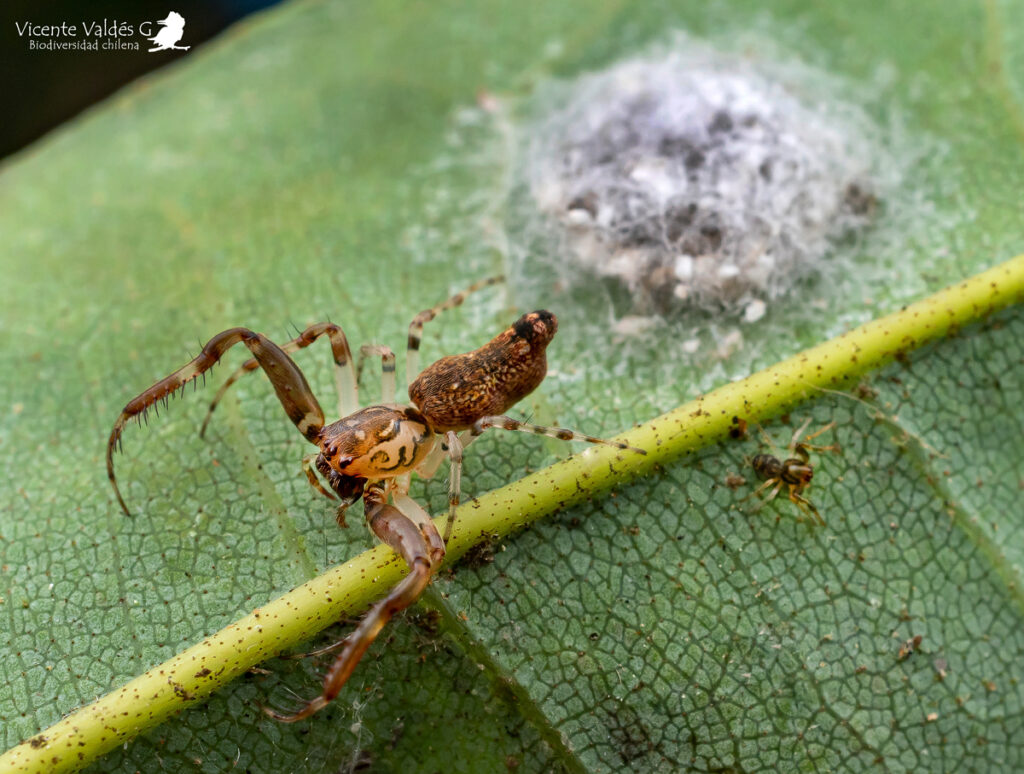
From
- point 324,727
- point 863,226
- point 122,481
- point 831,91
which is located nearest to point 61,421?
point 122,481

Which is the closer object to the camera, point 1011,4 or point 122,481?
point 122,481

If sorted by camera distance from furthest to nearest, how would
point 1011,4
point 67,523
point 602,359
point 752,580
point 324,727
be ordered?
point 1011,4 < point 602,359 < point 67,523 < point 752,580 < point 324,727

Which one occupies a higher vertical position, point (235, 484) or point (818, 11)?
point (818, 11)

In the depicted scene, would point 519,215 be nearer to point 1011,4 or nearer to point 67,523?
point 67,523

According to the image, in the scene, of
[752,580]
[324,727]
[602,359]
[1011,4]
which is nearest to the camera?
[324,727]

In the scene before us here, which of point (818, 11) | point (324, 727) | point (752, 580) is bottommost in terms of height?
point (324, 727)

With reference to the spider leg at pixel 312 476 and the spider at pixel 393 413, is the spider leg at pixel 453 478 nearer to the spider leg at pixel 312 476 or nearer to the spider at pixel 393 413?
the spider at pixel 393 413

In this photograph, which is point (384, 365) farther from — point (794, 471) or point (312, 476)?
point (794, 471)

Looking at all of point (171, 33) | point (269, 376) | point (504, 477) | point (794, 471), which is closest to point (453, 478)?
point (504, 477)
